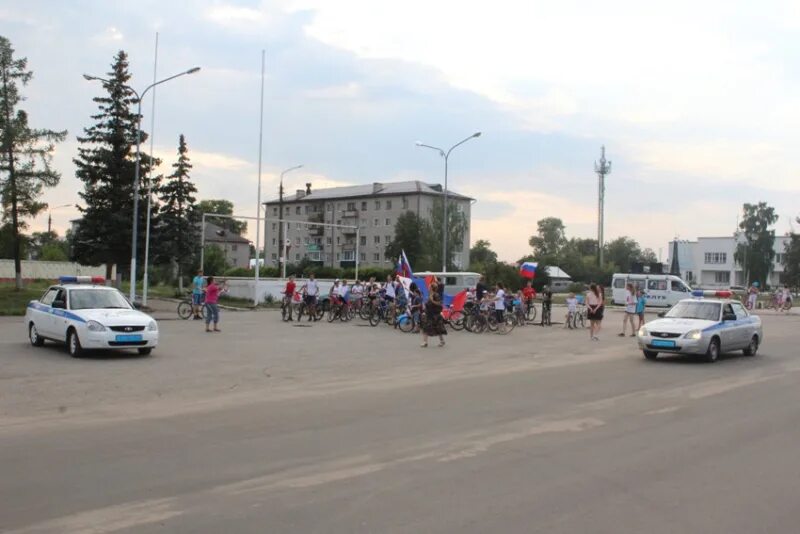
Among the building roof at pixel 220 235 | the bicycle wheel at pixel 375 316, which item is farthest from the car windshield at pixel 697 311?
the building roof at pixel 220 235

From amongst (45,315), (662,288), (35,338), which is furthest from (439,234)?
(45,315)

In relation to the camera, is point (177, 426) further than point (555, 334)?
No

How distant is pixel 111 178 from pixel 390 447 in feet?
119

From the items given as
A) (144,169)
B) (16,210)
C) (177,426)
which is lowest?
(177,426)

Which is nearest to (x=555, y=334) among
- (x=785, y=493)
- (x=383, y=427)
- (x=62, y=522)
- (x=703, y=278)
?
(x=383, y=427)

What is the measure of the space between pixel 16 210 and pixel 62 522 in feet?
124

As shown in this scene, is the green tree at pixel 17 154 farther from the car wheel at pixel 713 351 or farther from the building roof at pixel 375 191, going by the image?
the building roof at pixel 375 191

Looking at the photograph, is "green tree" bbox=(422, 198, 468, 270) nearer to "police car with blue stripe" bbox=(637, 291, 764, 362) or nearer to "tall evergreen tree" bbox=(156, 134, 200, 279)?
"tall evergreen tree" bbox=(156, 134, 200, 279)

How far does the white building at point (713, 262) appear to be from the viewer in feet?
A: 388

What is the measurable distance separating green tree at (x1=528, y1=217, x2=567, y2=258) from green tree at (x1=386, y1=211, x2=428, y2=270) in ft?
203

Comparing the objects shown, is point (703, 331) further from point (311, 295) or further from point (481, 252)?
point (481, 252)

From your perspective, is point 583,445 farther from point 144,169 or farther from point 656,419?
point 144,169

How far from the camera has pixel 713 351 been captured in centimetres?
1694

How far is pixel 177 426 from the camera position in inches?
347
